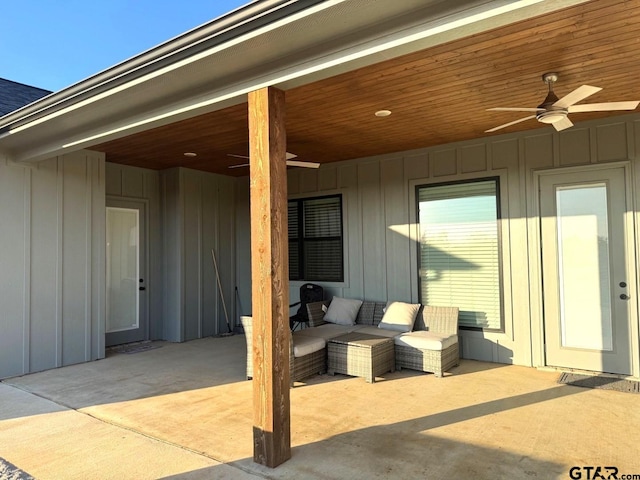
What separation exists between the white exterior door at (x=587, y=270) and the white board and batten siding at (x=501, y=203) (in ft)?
0.44

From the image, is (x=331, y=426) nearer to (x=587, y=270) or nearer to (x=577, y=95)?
(x=577, y=95)

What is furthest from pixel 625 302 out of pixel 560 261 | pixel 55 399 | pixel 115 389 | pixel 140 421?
pixel 55 399

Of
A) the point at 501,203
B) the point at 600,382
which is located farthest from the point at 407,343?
the point at 501,203

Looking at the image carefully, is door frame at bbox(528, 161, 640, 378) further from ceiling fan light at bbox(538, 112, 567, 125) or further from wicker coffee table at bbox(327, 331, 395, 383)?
wicker coffee table at bbox(327, 331, 395, 383)

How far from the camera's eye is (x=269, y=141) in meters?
2.81

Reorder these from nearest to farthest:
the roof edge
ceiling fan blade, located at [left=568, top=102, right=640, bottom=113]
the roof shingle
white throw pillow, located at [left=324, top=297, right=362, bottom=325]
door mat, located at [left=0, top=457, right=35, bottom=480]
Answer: the roof edge, door mat, located at [left=0, top=457, right=35, bottom=480], ceiling fan blade, located at [left=568, top=102, right=640, bottom=113], the roof shingle, white throw pillow, located at [left=324, top=297, right=362, bottom=325]

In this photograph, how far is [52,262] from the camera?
17.5 feet

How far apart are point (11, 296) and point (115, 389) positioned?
179 cm

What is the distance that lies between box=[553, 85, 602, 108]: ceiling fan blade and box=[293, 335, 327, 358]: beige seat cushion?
3.20 m

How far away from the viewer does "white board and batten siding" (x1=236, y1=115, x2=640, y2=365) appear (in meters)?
4.78

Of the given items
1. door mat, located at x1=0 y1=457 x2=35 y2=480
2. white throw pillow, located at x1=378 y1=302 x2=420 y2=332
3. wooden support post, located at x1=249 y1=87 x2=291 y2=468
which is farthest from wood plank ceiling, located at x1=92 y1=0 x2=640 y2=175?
door mat, located at x1=0 y1=457 x2=35 y2=480

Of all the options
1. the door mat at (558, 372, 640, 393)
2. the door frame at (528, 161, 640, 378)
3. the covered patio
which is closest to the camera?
the covered patio

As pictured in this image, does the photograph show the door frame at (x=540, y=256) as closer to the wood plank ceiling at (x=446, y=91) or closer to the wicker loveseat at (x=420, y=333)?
the wood plank ceiling at (x=446, y=91)

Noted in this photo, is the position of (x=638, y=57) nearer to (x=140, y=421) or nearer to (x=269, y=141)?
(x=269, y=141)
